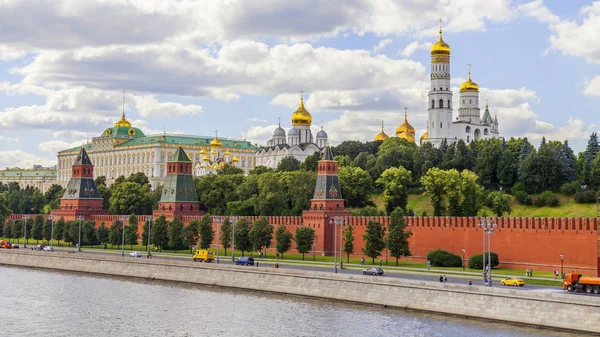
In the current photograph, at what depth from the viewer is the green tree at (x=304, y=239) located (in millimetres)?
64375

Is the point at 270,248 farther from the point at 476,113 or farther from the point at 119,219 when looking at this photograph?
the point at 476,113

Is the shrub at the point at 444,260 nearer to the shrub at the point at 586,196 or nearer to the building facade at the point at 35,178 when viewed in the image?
the shrub at the point at 586,196

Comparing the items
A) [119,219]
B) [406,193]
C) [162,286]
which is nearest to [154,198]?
[119,219]

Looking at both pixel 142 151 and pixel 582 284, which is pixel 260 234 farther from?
pixel 142 151

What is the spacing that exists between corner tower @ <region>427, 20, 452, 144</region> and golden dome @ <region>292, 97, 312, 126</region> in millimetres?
26990

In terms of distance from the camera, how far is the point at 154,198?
313ft

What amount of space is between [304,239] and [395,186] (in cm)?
2158

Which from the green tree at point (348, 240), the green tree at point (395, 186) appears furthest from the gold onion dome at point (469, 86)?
the green tree at point (348, 240)

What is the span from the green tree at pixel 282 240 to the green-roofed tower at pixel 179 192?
17.6 metres

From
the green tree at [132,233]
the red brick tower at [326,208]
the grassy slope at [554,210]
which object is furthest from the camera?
the green tree at [132,233]

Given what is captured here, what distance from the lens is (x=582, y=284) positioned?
3959 centimetres

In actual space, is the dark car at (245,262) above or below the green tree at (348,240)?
below

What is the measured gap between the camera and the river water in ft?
120

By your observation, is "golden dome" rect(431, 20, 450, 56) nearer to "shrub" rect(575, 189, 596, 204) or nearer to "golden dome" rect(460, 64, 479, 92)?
"golden dome" rect(460, 64, 479, 92)
